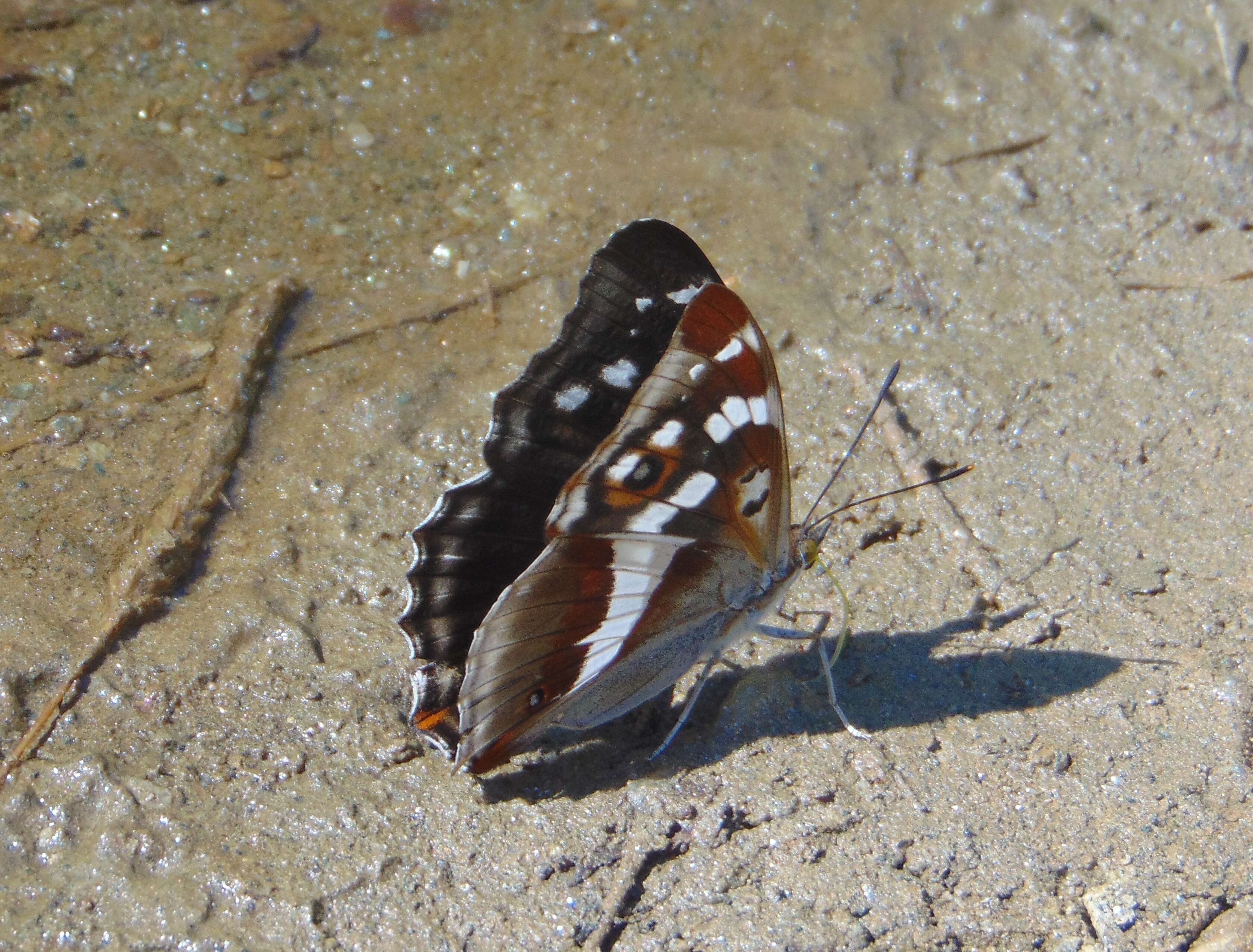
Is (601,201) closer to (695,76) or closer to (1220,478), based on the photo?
(695,76)

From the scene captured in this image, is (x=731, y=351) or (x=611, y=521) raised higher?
(x=731, y=351)

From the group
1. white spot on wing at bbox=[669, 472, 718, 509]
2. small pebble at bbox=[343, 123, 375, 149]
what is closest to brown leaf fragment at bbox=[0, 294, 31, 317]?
small pebble at bbox=[343, 123, 375, 149]

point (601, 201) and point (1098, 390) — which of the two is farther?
point (601, 201)

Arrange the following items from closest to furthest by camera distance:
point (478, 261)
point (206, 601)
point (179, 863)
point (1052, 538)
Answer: point (179, 863) → point (206, 601) → point (1052, 538) → point (478, 261)

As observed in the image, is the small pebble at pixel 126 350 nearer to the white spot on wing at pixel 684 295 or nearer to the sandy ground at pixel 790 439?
the sandy ground at pixel 790 439

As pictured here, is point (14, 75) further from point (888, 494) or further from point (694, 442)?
point (888, 494)

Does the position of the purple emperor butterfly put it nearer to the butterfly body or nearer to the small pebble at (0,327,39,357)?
the butterfly body

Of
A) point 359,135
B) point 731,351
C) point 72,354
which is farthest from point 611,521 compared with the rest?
point 359,135

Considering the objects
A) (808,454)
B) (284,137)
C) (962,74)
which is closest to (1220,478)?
(808,454)
